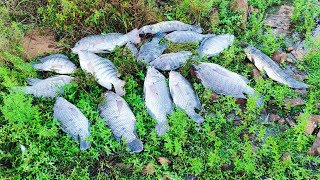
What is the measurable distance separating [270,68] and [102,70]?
2316 mm

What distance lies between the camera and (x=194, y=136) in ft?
13.8

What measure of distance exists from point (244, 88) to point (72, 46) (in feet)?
8.57

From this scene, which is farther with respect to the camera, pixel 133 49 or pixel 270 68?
pixel 133 49

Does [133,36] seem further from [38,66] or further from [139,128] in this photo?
[139,128]

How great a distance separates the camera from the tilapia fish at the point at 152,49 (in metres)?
4.98

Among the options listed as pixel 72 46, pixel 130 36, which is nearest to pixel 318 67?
pixel 130 36

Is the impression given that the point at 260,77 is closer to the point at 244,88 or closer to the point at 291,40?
the point at 244,88

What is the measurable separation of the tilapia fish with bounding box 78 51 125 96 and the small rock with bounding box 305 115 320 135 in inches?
89.7

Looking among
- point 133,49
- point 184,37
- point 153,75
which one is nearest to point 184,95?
point 153,75

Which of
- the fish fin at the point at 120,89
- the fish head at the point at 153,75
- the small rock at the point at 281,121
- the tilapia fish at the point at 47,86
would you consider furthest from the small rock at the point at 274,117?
the tilapia fish at the point at 47,86

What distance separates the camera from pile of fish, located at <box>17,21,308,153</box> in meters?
4.15

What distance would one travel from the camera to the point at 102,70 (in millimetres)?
4594

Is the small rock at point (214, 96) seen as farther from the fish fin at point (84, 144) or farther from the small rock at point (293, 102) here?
the fish fin at point (84, 144)

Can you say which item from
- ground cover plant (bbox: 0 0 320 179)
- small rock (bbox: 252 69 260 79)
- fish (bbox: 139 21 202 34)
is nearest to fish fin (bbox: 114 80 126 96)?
ground cover plant (bbox: 0 0 320 179)
